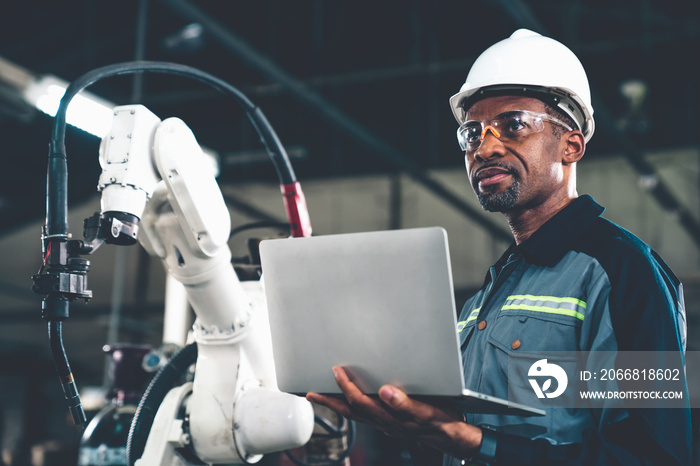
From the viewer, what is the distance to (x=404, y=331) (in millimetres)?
1369

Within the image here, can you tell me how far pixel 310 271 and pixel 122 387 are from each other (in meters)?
1.38

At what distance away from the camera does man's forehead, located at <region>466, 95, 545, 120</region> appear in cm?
188

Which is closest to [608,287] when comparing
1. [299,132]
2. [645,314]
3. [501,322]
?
[645,314]

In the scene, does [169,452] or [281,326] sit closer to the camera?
[281,326]

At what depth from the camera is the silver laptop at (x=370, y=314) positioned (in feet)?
4.38

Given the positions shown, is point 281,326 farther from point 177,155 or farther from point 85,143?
point 85,143

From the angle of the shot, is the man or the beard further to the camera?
the beard

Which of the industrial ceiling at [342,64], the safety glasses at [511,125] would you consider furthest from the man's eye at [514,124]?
the industrial ceiling at [342,64]

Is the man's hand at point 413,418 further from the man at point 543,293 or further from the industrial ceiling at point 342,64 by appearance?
the industrial ceiling at point 342,64

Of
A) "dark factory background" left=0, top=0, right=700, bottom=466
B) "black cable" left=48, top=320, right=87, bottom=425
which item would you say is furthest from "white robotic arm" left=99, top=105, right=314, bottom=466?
"dark factory background" left=0, top=0, right=700, bottom=466

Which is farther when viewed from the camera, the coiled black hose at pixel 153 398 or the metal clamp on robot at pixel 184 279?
the coiled black hose at pixel 153 398

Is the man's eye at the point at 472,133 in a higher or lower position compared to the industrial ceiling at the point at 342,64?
lower

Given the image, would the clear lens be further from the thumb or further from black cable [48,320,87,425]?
black cable [48,320,87,425]

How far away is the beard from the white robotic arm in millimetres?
666
